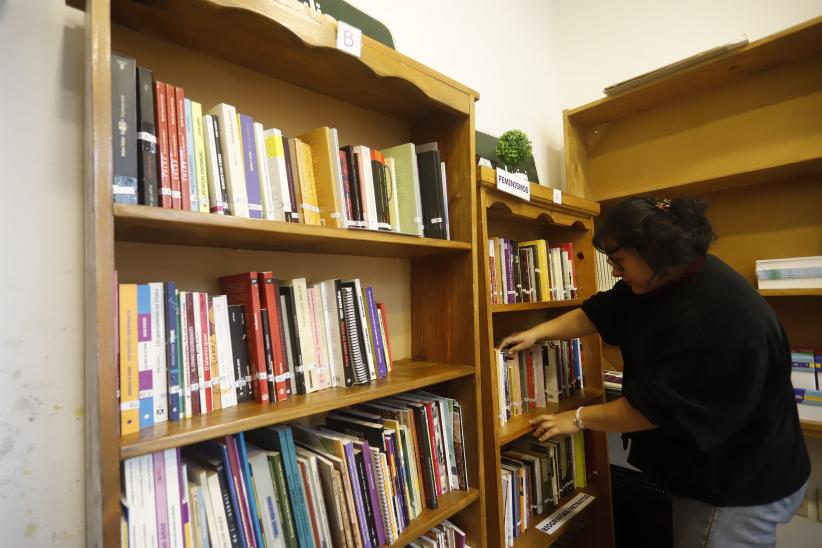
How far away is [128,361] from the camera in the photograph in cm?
66

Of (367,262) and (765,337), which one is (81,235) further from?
(765,337)

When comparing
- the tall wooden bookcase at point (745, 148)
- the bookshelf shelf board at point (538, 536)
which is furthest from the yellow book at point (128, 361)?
the tall wooden bookcase at point (745, 148)

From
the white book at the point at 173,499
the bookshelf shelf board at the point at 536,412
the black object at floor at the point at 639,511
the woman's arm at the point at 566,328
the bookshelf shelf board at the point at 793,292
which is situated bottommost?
the black object at floor at the point at 639,511

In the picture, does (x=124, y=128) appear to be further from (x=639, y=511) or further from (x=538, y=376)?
(x=639, y=511)

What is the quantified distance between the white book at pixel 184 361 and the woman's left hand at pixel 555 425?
3.45ft

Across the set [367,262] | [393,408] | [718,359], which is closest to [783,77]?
[718,359]

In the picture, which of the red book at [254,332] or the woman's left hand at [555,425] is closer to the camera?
the red book at [254,332]

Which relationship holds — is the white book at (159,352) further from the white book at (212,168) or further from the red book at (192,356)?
the white book at (212,168)

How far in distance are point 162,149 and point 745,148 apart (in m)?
2.15

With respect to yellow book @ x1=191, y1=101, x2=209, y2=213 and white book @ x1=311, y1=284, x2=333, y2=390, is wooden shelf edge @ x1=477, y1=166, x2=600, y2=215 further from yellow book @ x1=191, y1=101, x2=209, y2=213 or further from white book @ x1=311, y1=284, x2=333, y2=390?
yellow book @ x1=191, y1=101, x2=209, y2=213

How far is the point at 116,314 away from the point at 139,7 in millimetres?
582

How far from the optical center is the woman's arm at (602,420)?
115cm

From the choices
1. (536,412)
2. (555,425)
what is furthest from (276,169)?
(536,412)

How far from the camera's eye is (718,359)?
1024 mm
